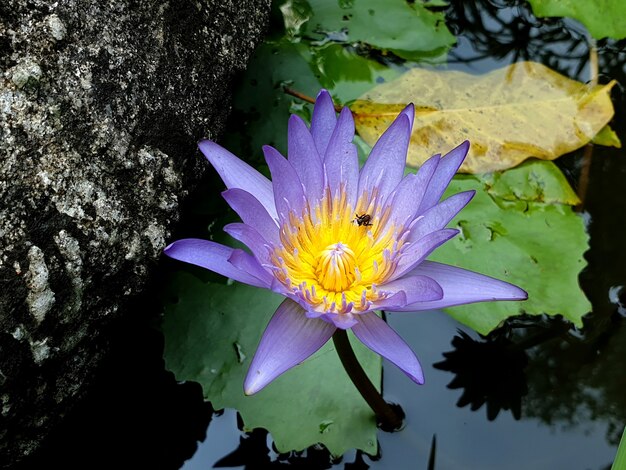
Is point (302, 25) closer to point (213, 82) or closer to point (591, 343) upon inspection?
point (213, 82)

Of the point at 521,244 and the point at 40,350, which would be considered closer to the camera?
the point at 40,350

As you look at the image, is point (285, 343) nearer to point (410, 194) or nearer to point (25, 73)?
point (410, 194)

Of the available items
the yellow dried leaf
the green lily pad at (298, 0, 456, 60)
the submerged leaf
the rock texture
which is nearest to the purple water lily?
the rock texture

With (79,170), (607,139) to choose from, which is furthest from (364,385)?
(607,139)

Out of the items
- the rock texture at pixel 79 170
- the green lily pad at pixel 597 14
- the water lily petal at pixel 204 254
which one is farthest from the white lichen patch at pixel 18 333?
the green lily pad at pixel 597 14

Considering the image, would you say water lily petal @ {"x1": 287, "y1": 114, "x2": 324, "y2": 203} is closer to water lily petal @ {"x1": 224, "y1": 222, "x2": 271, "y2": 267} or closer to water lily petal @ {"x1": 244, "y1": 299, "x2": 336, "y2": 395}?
water lily petal @ {"x1": 224, "y1": 222, "x2": 271, "y2": 267}

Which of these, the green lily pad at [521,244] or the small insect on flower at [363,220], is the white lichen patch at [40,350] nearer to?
the small insect on flower at [363,220]

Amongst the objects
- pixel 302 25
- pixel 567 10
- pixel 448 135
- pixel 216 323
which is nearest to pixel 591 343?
pixel 448 135
